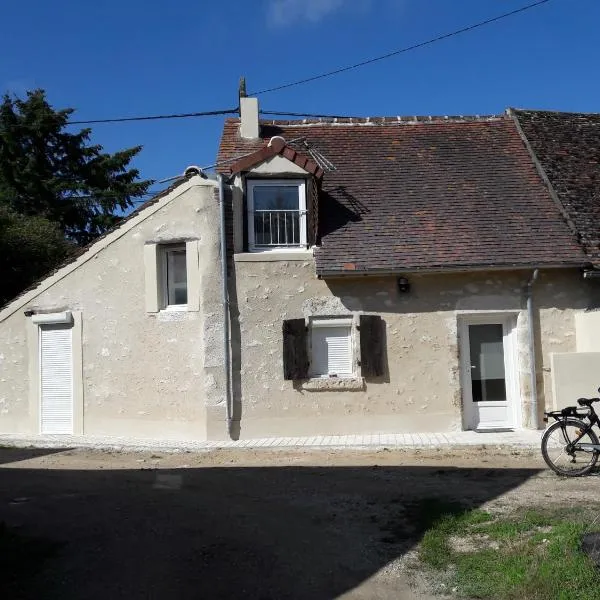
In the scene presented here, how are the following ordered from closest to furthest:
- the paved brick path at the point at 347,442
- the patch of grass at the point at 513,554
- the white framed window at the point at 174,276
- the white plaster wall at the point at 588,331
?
the patch of grass at the point at 513,554
the paved brick path at the point at 347,442
the white plaster wall at the point at 588,331
the white framed window at the point at 174,276

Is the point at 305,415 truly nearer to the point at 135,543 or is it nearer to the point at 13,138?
the point at 135,543

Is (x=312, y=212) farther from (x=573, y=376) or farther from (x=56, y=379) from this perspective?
(x=56, y=379)

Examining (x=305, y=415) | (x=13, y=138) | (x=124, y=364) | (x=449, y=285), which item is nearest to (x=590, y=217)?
(x=449, y=285)

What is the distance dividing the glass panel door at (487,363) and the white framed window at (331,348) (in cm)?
226

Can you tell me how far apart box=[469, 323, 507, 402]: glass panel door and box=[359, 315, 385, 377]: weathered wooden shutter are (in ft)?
5.67

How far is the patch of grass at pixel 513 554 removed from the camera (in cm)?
466

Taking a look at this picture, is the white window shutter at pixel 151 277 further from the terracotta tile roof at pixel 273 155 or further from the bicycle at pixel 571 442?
the bicycle at pixel 571 442

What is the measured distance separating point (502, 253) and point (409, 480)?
5.17m

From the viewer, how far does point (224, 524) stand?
21.9ft

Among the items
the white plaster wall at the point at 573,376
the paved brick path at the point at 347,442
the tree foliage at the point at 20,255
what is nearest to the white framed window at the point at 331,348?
the paved brick path at the point at 347,442

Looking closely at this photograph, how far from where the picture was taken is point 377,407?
39.8 feet

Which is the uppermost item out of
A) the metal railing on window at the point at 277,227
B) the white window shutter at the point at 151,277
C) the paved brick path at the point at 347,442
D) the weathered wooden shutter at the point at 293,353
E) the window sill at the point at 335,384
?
the metal railing on window at the point at 277,227

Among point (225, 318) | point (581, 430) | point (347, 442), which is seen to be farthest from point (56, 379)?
point (581, 430)

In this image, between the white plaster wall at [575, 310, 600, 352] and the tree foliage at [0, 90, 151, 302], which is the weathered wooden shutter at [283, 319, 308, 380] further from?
the tree foliage at [0, 90, 151, 302]
